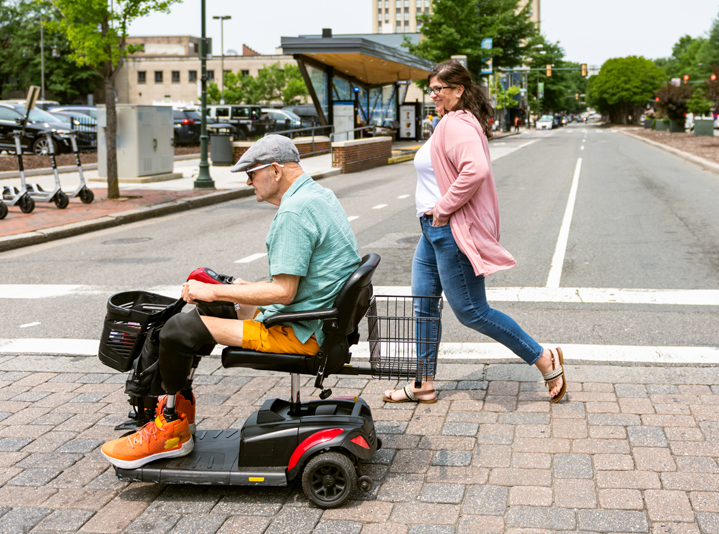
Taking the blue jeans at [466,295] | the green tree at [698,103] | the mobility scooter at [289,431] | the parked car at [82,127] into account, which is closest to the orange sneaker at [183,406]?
the mobility scooter at [289,431]

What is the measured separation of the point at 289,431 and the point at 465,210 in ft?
5.18

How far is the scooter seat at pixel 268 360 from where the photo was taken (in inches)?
132

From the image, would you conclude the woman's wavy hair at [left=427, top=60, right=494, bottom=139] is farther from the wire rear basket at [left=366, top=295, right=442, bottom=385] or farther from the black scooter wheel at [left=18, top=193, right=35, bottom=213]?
the black scooter wheel at [left=18, top=193, right=35, bottom=213]

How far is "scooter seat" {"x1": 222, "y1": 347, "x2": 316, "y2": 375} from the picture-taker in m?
A: 3.37

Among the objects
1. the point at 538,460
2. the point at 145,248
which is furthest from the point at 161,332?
the point at 145,248

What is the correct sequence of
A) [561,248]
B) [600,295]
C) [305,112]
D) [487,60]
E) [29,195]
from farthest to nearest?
1. [487,60]
2. [305,112]
3. [29,195]
4. [561,248]
5. [600,295]

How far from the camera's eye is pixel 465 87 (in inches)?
167

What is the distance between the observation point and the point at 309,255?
130 inches

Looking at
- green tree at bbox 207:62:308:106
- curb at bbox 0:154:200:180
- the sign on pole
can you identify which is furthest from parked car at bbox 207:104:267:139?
green tree at bbox 207:62:308:106

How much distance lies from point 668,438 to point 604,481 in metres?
0.65

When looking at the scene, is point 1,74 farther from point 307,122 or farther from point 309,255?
point 309,255

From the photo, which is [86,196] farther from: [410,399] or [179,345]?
[179,345]

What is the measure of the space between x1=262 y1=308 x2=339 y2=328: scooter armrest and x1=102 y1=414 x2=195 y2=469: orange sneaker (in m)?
0.65

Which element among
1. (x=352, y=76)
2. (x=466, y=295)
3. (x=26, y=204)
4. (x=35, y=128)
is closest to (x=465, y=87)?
(x=466, y=295)
